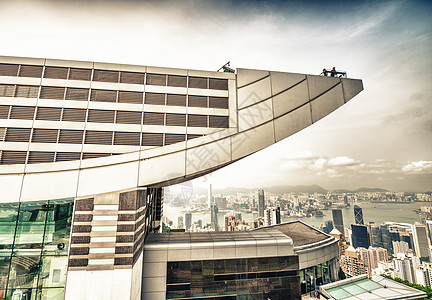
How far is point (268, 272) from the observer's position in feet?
56.8

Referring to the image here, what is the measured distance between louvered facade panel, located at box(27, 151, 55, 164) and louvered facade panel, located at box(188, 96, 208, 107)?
11831 mm

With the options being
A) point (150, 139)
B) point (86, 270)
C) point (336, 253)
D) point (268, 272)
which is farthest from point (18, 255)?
point (336, 253)

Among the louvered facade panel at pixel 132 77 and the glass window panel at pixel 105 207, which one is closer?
the glass window panel at pixel 105 207

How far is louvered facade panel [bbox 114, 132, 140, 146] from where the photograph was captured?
16.1 metres

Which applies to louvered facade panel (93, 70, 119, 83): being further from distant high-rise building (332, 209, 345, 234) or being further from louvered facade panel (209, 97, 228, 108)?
distant high-rise building (332, 209, 345, 234)

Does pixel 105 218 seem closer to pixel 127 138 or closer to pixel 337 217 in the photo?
pixel 127 138

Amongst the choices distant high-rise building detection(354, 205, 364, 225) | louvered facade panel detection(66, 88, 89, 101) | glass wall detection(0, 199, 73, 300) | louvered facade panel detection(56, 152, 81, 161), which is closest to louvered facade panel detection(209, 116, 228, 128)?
louvered facade panel detection(66, 88, 89, 101)

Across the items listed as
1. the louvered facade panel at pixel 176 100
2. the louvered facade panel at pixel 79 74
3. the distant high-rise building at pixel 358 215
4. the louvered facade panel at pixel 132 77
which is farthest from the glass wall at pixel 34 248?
the distant high-rise building at pixel 358 215

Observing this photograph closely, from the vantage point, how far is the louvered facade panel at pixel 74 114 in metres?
15.7

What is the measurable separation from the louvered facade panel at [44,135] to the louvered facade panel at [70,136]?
479 mm

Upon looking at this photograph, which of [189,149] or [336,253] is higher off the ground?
[189,149]

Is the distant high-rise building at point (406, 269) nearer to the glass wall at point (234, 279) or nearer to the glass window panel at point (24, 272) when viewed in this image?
the glass wall at point (234, 279)

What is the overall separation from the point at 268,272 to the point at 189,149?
515 inches

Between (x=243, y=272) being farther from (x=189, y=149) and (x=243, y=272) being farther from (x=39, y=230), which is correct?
(x=39, y=230)
